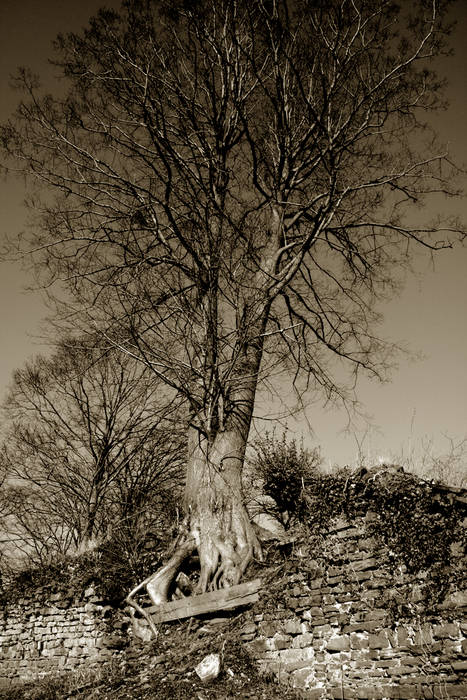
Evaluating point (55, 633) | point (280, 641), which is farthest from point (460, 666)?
point (55, 633)

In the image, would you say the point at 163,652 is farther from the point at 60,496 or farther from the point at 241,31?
the point at 60,496

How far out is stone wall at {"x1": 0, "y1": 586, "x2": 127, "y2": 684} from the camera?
8.81 metres

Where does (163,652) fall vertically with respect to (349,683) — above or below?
above

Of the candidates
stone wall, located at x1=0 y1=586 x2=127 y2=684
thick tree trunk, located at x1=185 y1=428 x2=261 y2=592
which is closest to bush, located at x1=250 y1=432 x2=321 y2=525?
thick tree trunk, located at x1=185 y1=428 x2=261 y2=592

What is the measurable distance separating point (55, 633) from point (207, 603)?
189 inches

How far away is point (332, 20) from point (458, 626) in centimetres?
973

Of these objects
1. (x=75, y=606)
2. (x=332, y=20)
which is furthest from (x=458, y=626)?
(x=332, y=20)

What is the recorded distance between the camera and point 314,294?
11.0 m

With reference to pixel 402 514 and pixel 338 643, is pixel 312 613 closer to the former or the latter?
pixel 338 643

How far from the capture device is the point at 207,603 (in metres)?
6.70

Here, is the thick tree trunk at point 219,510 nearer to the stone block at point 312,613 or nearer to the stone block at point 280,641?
the stone block at point 280,641

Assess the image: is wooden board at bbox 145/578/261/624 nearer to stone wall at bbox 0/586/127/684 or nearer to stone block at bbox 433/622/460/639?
stone wall at bbox 0/586/127/684

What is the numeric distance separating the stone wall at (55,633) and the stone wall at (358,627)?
374cm

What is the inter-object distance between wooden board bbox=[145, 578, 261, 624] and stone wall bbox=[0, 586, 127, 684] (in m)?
1.77
